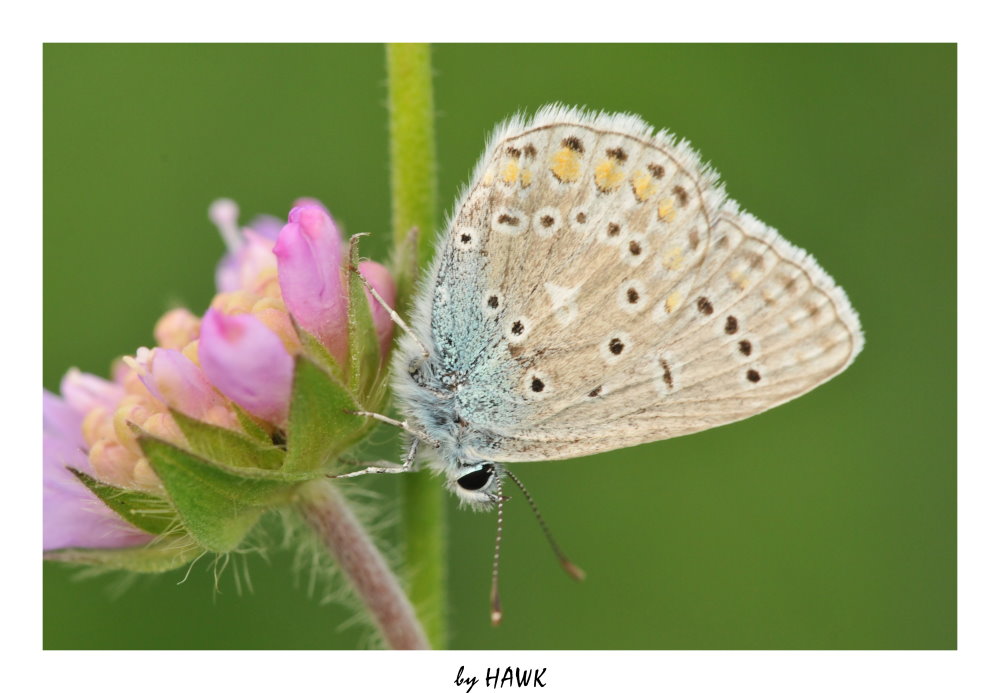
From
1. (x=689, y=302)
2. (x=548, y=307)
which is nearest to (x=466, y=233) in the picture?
(x=548, y=307)

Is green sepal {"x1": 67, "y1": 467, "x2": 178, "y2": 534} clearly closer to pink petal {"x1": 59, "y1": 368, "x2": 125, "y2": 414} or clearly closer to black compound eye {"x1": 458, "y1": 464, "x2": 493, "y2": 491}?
pink petal {"x1": 59, "y1": 368, "x2": 125, "y2": 414}

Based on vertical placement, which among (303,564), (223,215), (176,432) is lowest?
(303,564)

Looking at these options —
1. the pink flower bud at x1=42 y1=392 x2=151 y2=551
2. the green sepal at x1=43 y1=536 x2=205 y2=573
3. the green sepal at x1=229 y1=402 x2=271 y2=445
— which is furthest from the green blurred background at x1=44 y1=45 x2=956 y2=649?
the green sepal at x1=229 y1=402 x2=271 y2=445

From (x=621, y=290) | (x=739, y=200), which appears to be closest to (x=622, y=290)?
(x=621, y=290)

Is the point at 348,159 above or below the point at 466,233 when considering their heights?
above

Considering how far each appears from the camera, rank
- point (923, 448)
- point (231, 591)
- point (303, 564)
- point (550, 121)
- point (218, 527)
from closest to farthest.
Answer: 1. point (218, 527)
2. point (550, 121)
3. point (303, 564)
4. point (231, 591)
5. point (923, 448)

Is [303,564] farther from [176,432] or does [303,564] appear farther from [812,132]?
[812,132]
